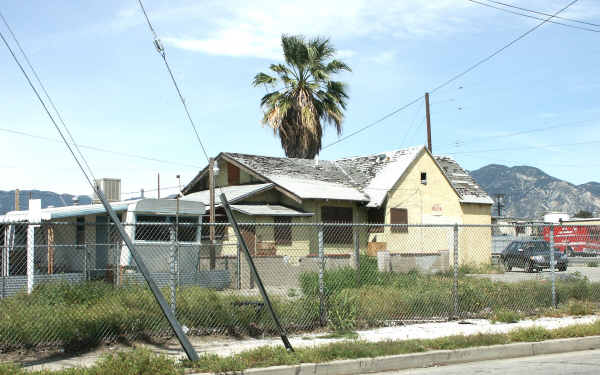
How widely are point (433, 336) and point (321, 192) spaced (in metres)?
15.6

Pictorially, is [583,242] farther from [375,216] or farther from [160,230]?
[160,230]

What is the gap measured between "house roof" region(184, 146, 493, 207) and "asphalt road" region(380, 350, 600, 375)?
15.5 metres

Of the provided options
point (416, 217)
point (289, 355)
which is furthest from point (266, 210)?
point (289, 355)

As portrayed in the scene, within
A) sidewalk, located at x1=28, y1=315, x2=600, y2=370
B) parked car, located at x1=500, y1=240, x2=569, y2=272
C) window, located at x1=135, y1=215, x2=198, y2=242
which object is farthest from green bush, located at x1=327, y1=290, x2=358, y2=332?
parked car, located at x1=500, y1=240, x2=569, y2=272

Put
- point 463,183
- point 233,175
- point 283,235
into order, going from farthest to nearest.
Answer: point 463,183, point 233,175, point 283,235

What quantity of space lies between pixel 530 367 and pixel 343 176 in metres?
21.6

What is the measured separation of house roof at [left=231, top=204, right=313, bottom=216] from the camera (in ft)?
75.0

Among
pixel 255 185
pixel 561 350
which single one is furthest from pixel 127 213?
pixel 561 350

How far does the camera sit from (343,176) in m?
29.6

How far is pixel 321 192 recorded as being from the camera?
2536 cm

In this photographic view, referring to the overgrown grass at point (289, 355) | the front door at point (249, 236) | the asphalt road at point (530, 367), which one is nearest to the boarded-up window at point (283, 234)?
the front door at point (249, 236)

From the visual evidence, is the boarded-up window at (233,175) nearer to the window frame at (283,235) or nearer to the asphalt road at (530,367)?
the window frame at (283,235)

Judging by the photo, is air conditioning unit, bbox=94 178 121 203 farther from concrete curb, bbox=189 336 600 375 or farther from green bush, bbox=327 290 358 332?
concrete curb, bbox=189 336 600 375

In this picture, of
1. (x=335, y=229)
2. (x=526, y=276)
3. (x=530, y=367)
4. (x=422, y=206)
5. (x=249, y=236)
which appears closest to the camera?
(x=530, y=367)
